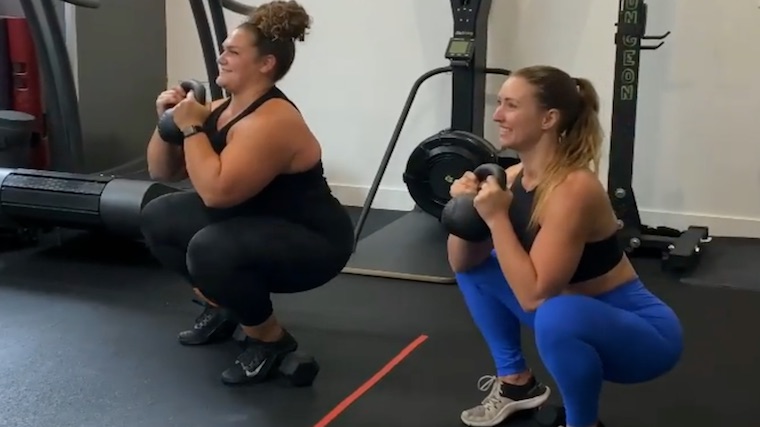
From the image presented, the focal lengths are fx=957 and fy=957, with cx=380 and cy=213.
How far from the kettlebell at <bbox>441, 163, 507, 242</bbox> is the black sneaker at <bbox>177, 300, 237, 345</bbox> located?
1.06m

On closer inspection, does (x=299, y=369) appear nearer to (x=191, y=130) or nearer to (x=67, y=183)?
(x=191, y=130)

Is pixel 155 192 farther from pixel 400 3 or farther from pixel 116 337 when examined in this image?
pixel 400 3

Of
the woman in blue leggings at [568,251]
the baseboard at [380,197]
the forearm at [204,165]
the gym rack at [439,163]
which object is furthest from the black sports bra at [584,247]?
the baseboard at [380,197]

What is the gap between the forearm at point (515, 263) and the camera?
205 cm

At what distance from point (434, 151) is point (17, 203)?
173cm

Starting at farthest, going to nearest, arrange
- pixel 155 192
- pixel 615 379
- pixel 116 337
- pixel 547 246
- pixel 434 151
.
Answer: pixel 434 151, pixel 155 192, pixel 116 337, pixel 615 379, pixel 547 246

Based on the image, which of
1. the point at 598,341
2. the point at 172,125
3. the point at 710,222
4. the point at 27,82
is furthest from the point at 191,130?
the point at 710,222

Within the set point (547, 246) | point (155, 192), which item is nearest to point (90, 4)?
point (155, 192)

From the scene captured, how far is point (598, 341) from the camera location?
205 cm

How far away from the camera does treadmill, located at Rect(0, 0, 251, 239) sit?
12.1 ft

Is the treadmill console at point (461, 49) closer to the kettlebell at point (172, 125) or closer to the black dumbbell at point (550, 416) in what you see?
the kettlebell at point (172, 125)

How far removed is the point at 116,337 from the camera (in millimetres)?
3068

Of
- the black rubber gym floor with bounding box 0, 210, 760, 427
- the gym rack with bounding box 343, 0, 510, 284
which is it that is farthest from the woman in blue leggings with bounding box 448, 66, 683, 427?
the gym rack with bounding box 343, 0, 510, 284

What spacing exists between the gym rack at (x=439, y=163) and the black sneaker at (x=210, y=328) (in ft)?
2.94
